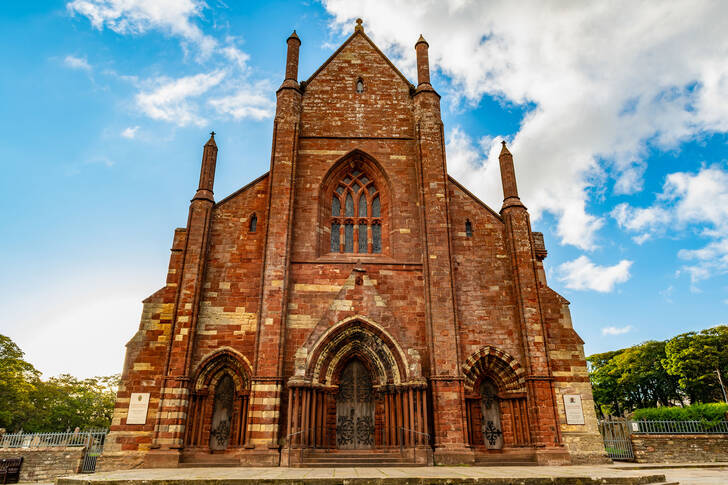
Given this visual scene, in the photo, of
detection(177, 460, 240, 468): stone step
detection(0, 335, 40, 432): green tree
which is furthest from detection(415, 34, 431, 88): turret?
detection(0, 335, 40, 432): green tree

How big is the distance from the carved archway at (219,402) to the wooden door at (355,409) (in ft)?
10.3

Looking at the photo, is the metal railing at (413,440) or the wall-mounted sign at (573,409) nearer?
the metal railing at (413,440)

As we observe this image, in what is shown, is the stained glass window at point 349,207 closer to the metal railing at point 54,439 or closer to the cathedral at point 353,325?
the cathedral at point 353,325

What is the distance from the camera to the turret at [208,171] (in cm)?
1766

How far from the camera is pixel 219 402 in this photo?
1548cm

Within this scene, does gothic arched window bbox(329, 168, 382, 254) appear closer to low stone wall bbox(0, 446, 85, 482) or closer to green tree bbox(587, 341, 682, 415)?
low stone wall bbox(0, 446, 85, 482)

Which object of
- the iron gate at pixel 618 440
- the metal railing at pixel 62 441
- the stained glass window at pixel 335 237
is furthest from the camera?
the metal railing at pixel 62 441

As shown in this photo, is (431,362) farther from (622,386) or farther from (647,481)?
(622,386)

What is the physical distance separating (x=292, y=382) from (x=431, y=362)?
15.2ft

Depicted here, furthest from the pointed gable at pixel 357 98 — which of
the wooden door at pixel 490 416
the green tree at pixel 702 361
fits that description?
the green tree at pixel 702 361

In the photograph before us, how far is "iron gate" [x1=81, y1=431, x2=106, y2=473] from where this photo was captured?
1833 cm

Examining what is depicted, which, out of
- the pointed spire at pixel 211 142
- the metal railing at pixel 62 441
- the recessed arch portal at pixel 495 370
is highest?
the pointed spire at pixel 211 142

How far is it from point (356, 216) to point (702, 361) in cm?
4019

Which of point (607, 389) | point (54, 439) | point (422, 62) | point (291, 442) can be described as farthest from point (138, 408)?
point (607, 389)
